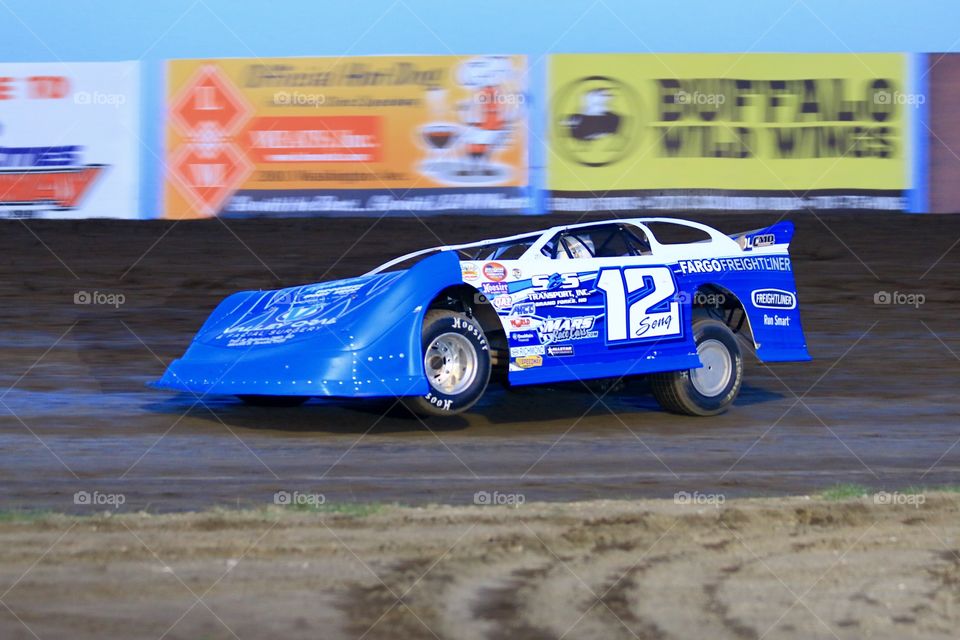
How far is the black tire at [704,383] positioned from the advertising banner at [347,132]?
313 inches

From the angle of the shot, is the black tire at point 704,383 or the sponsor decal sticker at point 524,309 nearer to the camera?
the sponsor decal sticker at point 524,309

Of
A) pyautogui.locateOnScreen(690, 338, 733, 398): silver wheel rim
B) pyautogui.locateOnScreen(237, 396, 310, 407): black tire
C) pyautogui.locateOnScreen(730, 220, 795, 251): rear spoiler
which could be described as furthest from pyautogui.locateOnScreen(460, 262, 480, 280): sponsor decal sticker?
pyautogui.locateOnScreen(730, 220, 795, 251): rear spoiler

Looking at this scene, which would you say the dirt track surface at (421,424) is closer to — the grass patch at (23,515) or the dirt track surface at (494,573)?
the grass patch at (23,515)

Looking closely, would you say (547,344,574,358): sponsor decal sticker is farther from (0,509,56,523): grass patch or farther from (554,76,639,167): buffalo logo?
(554,76,639,167): buffalo logo

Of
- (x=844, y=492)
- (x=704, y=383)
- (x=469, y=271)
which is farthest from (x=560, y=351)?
(x=844, y=492)

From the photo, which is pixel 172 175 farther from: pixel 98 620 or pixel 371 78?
pixel 98 620

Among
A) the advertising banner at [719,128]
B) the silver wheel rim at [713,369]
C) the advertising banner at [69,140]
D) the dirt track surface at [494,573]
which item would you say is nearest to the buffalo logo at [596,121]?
the advertising banner at [719,128]

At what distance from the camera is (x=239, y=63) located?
53.9 ft

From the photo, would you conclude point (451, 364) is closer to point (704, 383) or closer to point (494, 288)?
point (494, 288)

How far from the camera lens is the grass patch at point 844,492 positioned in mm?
5707

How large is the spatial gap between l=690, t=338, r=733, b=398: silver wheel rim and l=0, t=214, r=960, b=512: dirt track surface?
0.25 meters

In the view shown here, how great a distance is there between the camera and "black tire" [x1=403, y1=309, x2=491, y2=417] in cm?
765

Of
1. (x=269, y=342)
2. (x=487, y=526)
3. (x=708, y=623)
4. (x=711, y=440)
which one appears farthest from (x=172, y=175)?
(x=708, y=623)

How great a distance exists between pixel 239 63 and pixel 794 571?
13.2 meters
